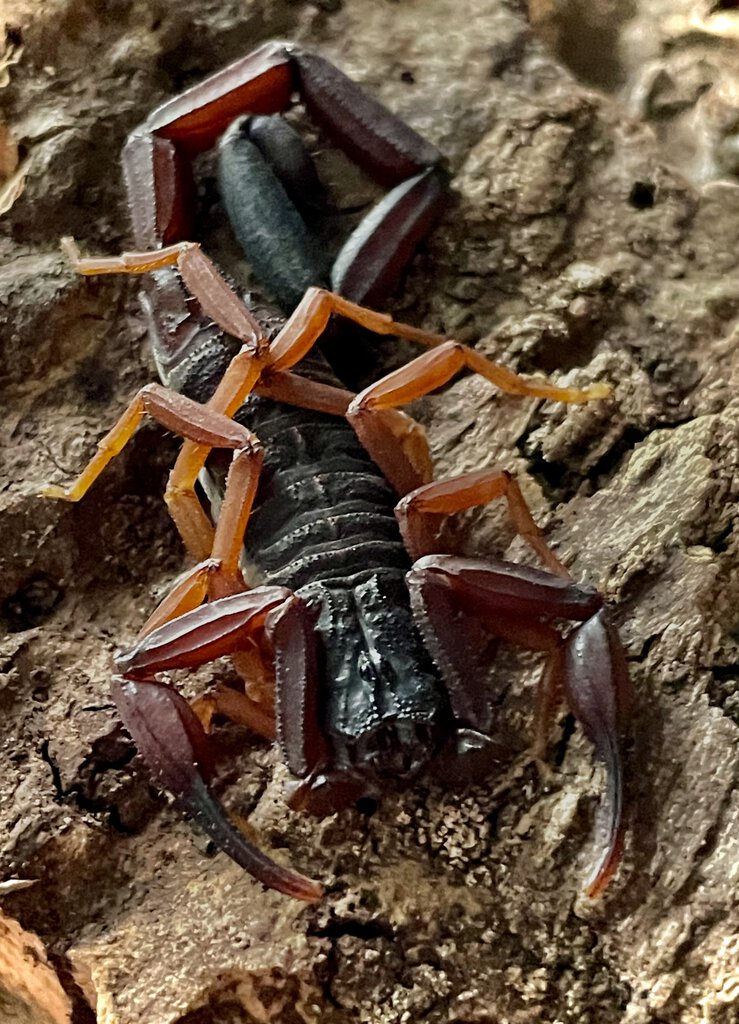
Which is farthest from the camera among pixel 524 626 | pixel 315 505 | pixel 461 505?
pixel 315 505

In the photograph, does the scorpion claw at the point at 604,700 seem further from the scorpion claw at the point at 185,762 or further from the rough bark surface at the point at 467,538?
the scorpion claw at the point at 185,762

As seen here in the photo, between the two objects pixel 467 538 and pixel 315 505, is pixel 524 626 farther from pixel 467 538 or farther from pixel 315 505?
pixel 315 505

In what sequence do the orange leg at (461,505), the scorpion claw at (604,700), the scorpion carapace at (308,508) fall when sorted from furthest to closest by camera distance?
the orange leg at (461,505) < the scorpion carapace at (308,508) < the scorpion claw at (604,700)

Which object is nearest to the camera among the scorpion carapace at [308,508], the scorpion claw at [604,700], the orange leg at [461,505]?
the scorpion claw at [604,700]

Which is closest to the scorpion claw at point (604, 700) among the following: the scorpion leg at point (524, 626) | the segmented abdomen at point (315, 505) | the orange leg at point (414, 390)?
the scorpion leg at point (524, 626)

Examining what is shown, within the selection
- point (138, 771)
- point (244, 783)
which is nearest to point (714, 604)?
point (244, 783)

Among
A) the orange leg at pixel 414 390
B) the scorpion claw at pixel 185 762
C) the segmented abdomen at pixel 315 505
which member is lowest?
the scorpion claw at pixel 185 762

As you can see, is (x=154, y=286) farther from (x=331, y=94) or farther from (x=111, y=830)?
(x=111, y=830)

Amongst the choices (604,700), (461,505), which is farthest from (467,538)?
(604,700)
